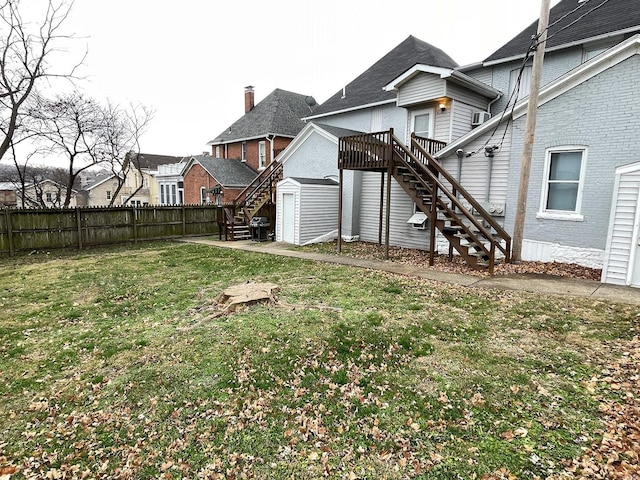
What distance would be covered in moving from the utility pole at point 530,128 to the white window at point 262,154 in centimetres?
1953

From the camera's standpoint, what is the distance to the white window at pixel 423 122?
12375mm

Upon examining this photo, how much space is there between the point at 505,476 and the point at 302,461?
158cm

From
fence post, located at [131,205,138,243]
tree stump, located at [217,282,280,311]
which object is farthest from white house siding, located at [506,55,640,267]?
fence post, located at [131,205,138,243]

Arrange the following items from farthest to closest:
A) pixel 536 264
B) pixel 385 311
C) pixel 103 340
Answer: pixel 536 264 → pixel 385 311 → pixel 103 340

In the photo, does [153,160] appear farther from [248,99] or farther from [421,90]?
[421,90]

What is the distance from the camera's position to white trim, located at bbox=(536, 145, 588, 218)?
873 cm

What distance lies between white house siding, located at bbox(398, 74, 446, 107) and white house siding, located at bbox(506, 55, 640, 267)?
11.1 ft

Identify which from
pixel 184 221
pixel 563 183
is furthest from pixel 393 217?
pixel 184 221

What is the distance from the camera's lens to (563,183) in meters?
9.12

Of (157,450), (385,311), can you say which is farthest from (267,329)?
(157,450)

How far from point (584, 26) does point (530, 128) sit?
590 centimetres

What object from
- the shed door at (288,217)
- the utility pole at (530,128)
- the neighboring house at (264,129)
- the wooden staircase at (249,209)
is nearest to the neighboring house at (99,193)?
the neighboring house at (264,129)

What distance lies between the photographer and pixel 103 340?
17.0 ft

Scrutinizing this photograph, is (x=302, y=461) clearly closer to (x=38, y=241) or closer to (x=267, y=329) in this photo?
(x=267, y=329)
